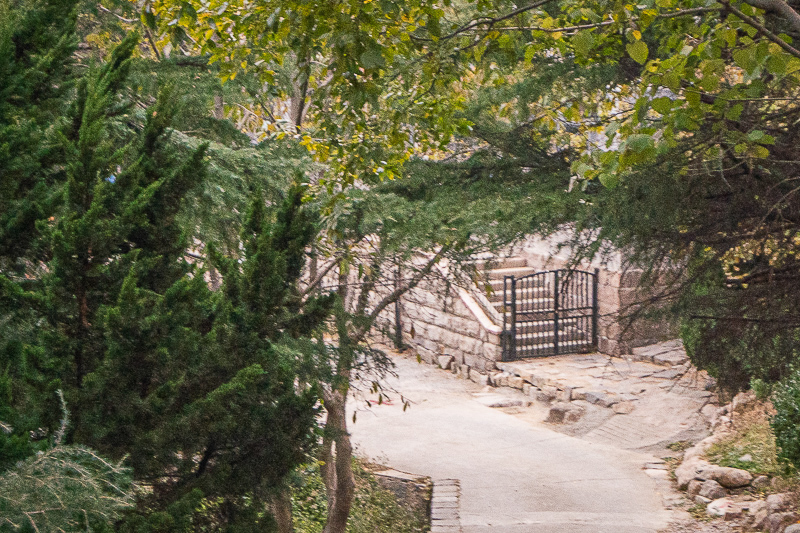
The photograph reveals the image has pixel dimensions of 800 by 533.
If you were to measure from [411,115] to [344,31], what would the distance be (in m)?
2.28

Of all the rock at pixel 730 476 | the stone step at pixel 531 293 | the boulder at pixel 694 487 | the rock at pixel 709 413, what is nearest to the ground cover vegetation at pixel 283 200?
the rock at pixel 730 476

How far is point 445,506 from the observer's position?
9.46 metres

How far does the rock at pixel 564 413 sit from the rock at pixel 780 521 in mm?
5025

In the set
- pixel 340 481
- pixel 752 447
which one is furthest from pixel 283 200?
pixel 752 447

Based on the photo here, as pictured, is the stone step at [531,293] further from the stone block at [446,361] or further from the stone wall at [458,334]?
the stone block at [446,361]

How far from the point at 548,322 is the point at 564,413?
392 cm

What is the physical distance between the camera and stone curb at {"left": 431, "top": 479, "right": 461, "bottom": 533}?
8858 millimetres

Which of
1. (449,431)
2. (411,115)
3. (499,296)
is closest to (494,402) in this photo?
(449,431)

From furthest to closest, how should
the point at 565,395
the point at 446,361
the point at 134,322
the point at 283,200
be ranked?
the point at 446,361, the point at 565,395, the point at 283,200, the point at 134,322

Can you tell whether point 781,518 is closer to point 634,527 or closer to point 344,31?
point 634,527

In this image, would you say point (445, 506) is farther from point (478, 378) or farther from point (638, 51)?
point (638, 51)

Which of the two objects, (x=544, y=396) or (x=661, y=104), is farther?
(x=544, y=396)

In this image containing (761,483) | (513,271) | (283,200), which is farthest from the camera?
(513,271)

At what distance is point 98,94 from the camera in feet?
13.8
